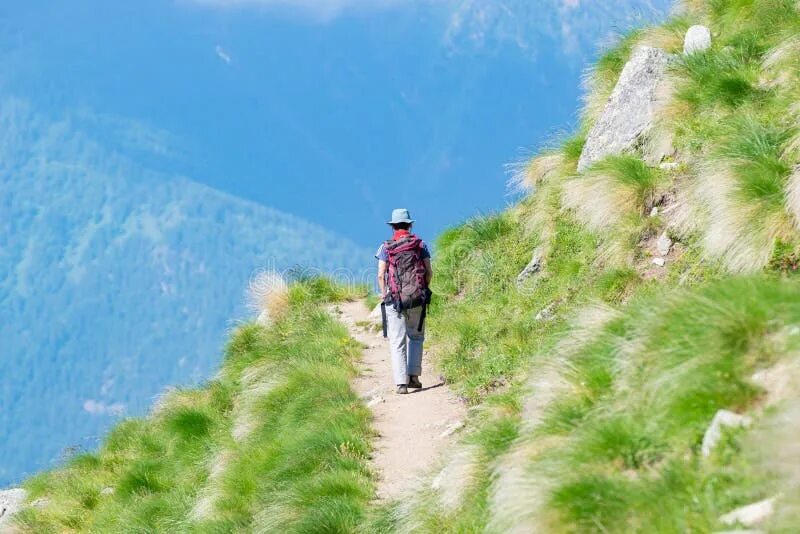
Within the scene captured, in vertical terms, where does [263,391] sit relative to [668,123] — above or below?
below

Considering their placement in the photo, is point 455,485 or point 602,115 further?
point 602,115

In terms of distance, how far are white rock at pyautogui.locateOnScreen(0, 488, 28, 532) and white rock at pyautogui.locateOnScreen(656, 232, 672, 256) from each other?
12.7 metres

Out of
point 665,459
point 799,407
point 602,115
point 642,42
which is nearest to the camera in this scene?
point 799,407

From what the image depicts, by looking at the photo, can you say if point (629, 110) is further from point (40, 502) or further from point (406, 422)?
point (40, 502)

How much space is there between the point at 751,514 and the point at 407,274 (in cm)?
780

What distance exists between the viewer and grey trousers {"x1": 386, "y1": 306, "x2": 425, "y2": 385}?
12.9m

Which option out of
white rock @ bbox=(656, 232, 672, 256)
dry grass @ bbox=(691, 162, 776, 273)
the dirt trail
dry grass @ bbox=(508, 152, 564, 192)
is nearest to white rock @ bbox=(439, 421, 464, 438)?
the dirt trail

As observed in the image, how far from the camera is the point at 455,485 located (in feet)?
26.9

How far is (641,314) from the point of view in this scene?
24.1 ft

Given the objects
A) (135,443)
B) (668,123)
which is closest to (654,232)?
(668,123)

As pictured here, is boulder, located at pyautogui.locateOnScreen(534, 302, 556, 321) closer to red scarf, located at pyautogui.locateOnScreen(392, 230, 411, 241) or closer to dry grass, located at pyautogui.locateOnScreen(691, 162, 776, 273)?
red scarf, located at pyautogui.locateOnScreen(392, 230, 411, 241)

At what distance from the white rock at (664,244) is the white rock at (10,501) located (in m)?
12.7

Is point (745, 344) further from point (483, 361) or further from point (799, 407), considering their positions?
point (483, 361)

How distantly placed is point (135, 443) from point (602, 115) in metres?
10.6
